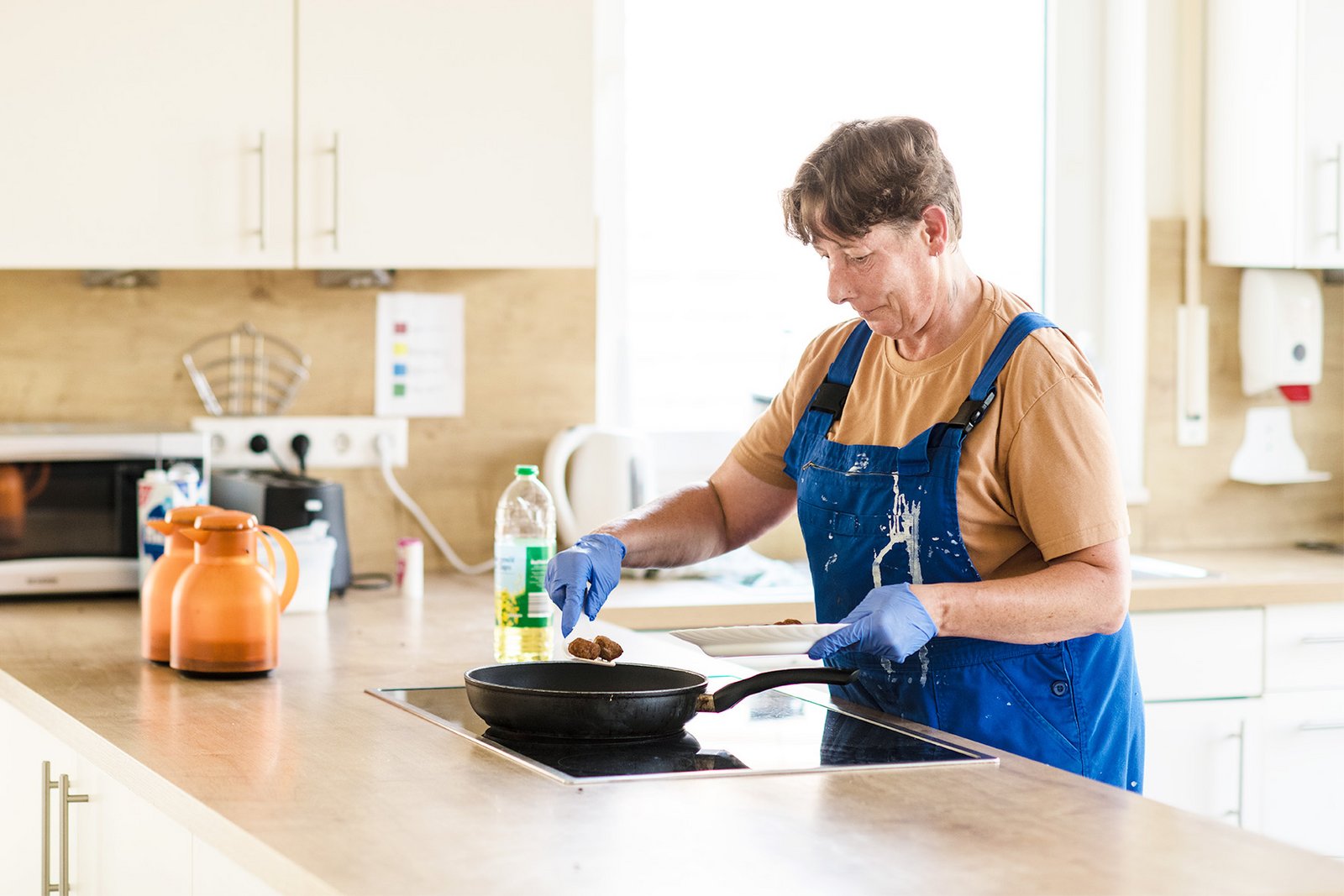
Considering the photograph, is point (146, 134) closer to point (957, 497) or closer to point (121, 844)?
point (121, 844)

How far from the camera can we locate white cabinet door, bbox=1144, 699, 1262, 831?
2.88m

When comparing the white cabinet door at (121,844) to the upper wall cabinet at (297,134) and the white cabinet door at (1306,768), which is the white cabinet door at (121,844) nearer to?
the upper wall cabinet at (297,134)

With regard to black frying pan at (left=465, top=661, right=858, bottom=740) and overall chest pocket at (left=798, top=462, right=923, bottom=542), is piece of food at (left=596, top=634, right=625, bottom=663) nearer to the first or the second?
black frying pan at (left=465, top=661, right=858, bottom=740)

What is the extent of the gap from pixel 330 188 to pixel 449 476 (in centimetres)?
66

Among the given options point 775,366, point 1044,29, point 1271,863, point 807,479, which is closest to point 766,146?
point 775,366

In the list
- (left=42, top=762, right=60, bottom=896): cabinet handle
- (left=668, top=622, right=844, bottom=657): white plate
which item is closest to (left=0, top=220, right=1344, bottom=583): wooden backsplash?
(left=42, top=762, right=60, bottom=896): cabinet handle

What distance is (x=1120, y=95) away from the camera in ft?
11.7

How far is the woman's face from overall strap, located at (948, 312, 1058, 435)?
0.34 feet

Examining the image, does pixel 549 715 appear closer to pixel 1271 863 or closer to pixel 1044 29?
pixel 1271 863

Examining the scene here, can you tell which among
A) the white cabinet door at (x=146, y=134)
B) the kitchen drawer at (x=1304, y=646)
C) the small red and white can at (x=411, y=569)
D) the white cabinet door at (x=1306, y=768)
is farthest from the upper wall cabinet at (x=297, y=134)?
the white cabinet door at (x=1306, y=768)

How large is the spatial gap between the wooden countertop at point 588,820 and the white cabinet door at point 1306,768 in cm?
166

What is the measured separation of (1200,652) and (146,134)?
2023mm

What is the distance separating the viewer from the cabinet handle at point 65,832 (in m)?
1.83

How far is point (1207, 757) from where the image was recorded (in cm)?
292
